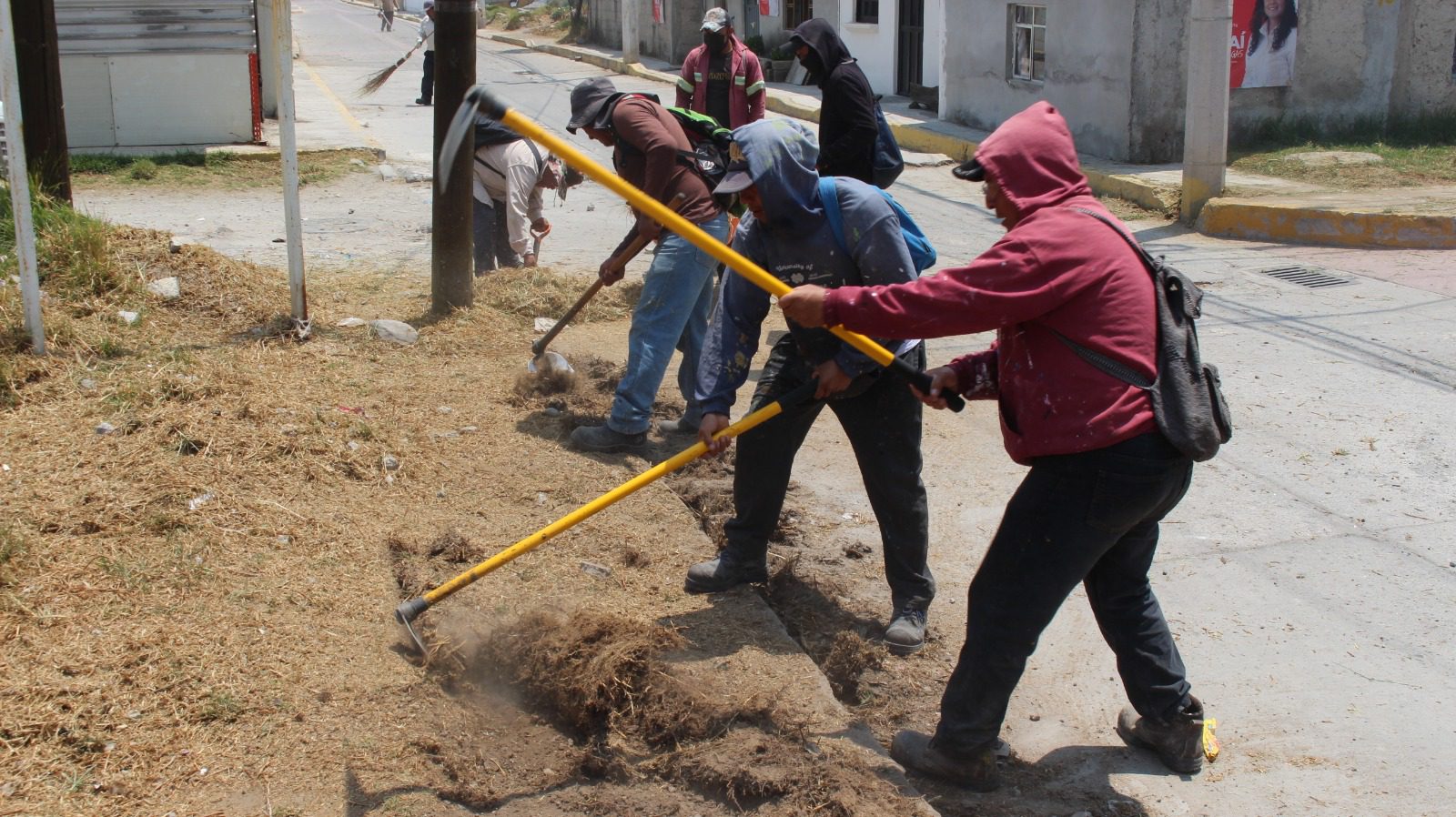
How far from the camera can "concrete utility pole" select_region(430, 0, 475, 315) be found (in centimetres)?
733

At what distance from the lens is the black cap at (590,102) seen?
5879 millimetres

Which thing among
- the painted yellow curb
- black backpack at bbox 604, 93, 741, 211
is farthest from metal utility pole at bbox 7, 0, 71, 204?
the painted yellow curb

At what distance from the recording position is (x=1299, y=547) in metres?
4.86

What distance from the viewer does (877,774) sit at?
135 inches

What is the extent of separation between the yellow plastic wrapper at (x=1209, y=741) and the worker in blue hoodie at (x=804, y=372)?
0.94 metres

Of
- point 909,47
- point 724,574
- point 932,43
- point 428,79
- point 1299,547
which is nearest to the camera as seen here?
point 724,574

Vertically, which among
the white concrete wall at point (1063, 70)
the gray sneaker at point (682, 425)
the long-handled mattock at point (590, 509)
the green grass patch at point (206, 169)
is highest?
the white concrete wall at point (1063, 70)

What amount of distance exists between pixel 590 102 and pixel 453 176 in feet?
6.37

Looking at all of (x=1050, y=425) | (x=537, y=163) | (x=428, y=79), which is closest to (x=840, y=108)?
(x=537, y=163)

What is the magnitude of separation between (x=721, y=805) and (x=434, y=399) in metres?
3.50

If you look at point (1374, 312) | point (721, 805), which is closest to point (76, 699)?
point (721, 805)

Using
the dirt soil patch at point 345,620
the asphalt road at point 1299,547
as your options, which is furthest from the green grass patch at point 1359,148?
the dirt soil patch at point 345,620

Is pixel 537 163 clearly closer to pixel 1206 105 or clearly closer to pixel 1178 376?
pixel 1206 105

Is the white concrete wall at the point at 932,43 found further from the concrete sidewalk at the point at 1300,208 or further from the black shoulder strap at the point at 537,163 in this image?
the black shoulder strap at the point at 537,163
